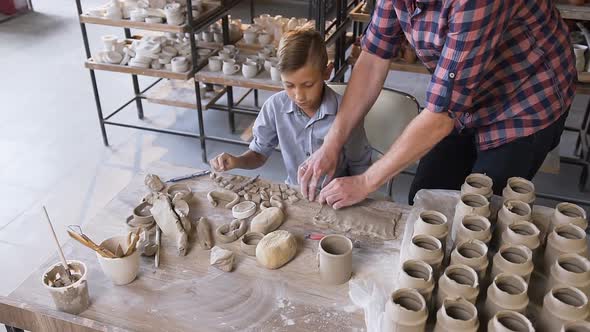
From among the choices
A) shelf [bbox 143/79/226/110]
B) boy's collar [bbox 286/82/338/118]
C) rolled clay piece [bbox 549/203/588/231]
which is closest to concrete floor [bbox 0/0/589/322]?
shelf [bbox 143/79/226/110]

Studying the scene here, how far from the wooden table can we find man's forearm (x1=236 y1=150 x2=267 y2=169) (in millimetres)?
473

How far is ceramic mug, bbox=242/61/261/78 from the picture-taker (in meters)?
3.18

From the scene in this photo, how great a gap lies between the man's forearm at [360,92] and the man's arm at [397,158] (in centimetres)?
25

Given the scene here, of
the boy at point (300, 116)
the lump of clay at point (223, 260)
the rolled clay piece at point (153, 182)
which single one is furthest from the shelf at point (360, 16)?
the lump of clay at point (223, 260)

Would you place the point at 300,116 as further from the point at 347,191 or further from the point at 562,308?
the point at 562,308

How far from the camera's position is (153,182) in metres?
1.71

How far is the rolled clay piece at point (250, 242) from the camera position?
1442 mm

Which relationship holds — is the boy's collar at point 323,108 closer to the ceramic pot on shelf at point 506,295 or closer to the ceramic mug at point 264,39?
the ceramic pot on shelf at point 506,295

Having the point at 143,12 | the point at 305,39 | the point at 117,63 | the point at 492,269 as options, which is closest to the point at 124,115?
the point at 117,63

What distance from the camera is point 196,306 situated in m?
1.28

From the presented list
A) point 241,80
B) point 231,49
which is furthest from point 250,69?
point 231,49

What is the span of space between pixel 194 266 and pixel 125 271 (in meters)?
0.17

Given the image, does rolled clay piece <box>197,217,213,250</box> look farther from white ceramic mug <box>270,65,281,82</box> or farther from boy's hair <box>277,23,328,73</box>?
white ceramic mug <box>270,65,281,82</box>

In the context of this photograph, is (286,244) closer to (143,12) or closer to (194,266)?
(194,266)
